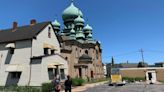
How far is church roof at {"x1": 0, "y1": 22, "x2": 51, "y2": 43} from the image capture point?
3428 cm

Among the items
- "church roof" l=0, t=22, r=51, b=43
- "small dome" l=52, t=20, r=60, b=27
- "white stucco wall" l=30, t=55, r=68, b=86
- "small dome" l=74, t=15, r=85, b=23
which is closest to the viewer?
"white stucco wall" l=30, t=55, r=68, b=86

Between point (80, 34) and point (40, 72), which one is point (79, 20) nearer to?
point (80, 34)

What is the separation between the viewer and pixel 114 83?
39.4 m

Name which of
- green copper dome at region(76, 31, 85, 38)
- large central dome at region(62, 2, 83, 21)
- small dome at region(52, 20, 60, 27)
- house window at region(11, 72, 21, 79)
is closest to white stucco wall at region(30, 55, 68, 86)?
house window at region(11, 72, 21, 79)

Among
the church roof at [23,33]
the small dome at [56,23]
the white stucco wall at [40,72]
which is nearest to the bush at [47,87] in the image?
the white stucco wall at [40,72]

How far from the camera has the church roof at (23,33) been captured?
34.3 metres

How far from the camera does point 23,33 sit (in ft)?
118

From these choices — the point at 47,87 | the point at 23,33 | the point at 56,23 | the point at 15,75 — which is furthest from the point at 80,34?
the point at 47,87

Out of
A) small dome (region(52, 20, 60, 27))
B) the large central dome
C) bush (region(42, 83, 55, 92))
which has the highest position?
the large central dome

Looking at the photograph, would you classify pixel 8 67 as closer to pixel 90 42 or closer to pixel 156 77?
pixel 90 42

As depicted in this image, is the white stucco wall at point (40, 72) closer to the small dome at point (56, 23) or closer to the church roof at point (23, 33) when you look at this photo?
the church roof at point (23, 33)

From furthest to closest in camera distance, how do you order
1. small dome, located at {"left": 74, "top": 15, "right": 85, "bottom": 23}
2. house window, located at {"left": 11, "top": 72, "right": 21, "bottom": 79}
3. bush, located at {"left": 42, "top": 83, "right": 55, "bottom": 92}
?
1. small dome, located at {"left": 74, "top": 15, "right": 85, "bottom": 23}
2. house window, located at {"left": 11, "top": 72, "right": 21, "bottom": 79}
3. bush, located at {"left": 42, "top": 83, "right": 55, "bottom": 92}

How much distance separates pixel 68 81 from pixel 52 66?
1160cm

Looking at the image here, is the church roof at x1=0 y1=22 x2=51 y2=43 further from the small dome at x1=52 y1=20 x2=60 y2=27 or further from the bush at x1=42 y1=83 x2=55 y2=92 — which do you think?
the small dome at x1=52 y1=20 x2=60 y2=27
